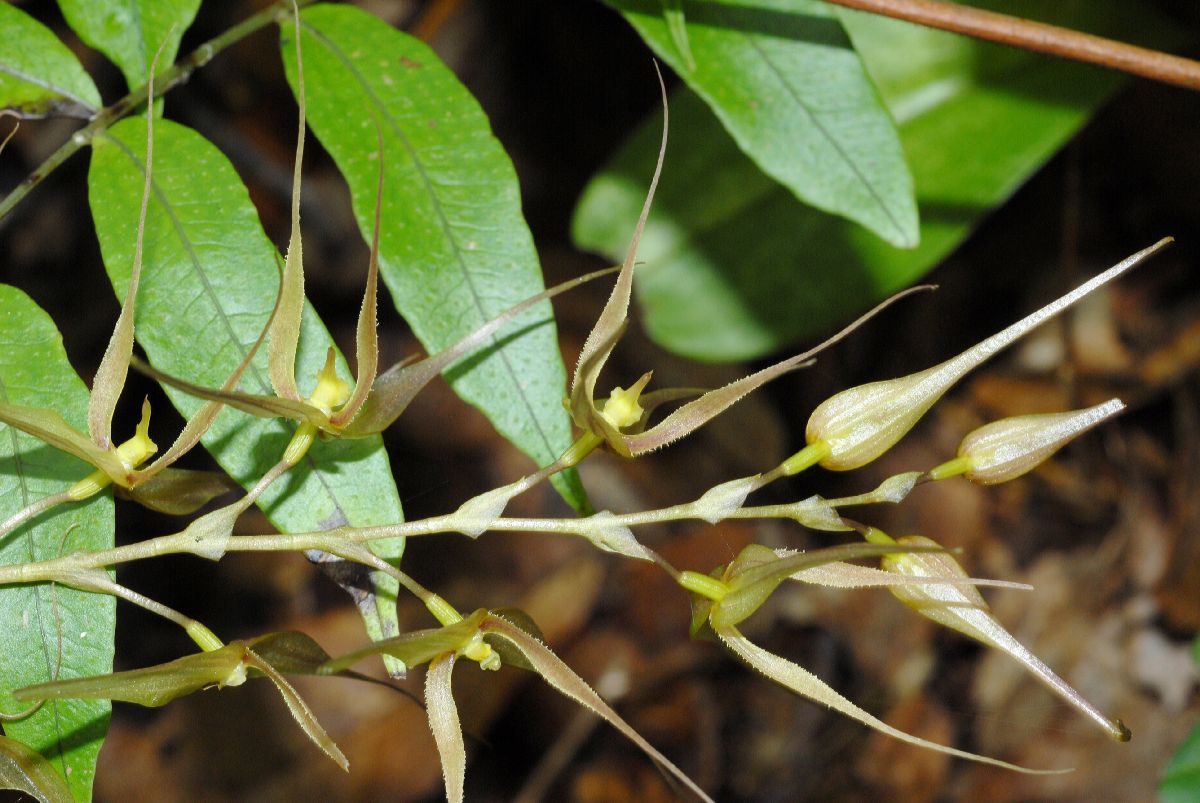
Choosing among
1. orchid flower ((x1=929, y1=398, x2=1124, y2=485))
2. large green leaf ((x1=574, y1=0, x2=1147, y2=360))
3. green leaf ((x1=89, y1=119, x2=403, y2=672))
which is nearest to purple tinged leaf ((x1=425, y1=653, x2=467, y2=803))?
green leaf ((x1=89, y1=119, x2=403, y2=672))

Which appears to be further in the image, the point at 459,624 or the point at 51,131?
the point at 51,131

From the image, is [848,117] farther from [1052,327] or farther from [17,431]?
[1052,327]

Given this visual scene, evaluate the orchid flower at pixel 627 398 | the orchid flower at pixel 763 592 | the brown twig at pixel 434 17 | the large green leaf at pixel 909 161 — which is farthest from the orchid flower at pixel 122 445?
the brown twig at pixel 434 17

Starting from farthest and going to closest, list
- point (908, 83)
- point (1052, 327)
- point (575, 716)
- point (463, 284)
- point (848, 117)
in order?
point (1052, 327), point (575, 716), point (908, 83), point (848, 117), point (463, 284)

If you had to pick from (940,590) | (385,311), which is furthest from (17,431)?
(385,311)

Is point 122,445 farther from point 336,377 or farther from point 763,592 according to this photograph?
point 763,592
